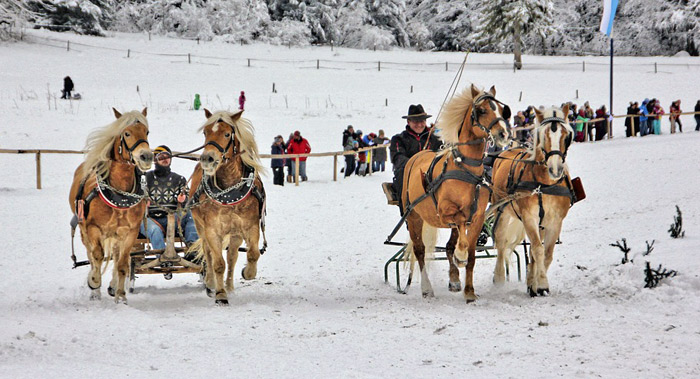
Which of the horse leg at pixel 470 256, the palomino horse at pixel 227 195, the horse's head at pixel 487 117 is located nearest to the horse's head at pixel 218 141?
the palomino horse at pixel 227 195

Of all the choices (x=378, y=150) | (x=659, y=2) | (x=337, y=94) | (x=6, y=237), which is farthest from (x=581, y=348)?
(x=659, y=2)

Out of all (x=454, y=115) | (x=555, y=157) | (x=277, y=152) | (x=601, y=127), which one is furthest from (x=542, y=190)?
(x=601, y=127)

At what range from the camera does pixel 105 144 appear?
7496 mm

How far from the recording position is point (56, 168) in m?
20.5

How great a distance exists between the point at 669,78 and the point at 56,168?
112ft

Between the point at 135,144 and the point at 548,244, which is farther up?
the point at 135,144

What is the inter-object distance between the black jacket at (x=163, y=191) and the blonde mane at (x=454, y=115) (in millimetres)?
3221

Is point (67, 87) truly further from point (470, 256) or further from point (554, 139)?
point (554, 139)

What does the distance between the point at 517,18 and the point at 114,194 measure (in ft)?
136

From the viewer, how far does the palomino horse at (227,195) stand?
24.9 ft

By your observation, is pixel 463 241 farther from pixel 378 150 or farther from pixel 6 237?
pixel 378 150

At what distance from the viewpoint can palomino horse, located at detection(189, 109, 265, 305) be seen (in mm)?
7598

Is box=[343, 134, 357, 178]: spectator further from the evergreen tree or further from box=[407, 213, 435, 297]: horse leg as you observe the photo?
the evergreen tree

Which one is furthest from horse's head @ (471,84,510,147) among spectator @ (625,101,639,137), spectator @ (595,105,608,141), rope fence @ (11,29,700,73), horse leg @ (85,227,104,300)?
rope fence @ (11,29,700,73)
